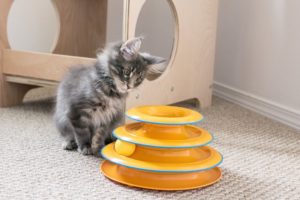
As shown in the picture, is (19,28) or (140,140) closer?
(140,140)

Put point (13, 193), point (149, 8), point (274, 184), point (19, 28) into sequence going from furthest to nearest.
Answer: point (19, 28), point (149, 8), point (274, 184), point (13, 193)

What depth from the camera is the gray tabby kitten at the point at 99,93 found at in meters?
1.28

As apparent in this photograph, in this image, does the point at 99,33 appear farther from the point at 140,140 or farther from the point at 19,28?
the point at 140,140

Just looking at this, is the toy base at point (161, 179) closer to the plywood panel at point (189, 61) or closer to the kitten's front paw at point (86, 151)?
the kitten's front paw at point (86, 151)

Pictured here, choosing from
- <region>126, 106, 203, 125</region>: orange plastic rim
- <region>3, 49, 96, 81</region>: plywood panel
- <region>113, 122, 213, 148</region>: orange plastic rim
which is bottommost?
<region>113, 122, 213, 148</region>: orange plastic rim

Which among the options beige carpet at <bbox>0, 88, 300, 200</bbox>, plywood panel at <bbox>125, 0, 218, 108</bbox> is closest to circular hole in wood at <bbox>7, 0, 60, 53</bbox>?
beige carpet at <bbox>0, 88, 300, 200</bbox>

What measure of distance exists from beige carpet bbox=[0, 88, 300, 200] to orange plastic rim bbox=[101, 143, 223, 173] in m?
0.06

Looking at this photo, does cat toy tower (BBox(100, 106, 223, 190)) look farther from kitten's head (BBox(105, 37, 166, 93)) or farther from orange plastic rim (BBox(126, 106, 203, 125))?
kitten's head (BBox(105, 37, 166, 93))

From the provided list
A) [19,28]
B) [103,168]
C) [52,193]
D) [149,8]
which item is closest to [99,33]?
[149,8]

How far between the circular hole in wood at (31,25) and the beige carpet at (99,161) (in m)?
0.68

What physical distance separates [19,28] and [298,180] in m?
1.70

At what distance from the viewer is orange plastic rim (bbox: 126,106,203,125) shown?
1.12 metres

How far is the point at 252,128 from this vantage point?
1.67m

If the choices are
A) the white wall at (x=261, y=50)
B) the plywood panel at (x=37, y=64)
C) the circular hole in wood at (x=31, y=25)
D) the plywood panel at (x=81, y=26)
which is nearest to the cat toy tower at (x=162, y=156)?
the plywood panel at (x=37, y=64)
